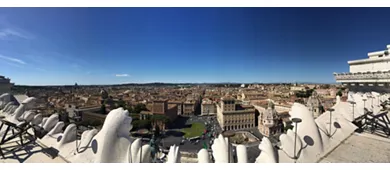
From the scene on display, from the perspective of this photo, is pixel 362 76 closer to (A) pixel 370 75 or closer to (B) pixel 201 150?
(A) pixel 370 75

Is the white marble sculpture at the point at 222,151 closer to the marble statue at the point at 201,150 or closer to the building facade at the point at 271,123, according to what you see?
the marble statue at the point at 201,150

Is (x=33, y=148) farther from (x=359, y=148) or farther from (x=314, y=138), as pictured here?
(x=359, y=148)

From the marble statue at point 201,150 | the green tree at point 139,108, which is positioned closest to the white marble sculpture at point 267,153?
the marble statue at point 201,150

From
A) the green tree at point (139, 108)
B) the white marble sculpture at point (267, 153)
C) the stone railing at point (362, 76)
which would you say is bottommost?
the green tree at point (139, 108)

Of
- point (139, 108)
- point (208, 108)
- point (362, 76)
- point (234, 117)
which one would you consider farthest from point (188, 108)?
point (362, 76)

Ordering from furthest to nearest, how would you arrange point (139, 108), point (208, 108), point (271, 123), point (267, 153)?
point (208, 108)
point (139, 108)
point (271, 123)
point (267, 153)

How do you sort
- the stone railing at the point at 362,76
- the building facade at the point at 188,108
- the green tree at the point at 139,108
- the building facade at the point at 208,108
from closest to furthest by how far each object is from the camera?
the stone railing at the point at 362,76, the green tree at the point at 139,108, the building facade at the point at 208,108, the building facade at the point at 188,108

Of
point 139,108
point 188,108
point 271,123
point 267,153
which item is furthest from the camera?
point 188,108

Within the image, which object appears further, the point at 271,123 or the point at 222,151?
the point at 271,123

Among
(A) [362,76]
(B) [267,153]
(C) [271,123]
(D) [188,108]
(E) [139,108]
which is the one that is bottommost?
(D) [188,108]
